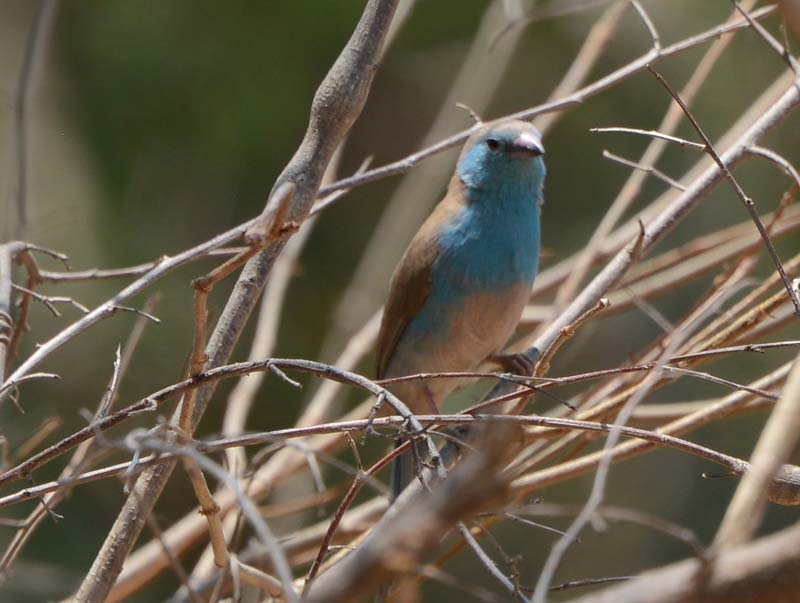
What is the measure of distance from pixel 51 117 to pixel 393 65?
7.25 ft

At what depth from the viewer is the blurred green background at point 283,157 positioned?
6129 mm

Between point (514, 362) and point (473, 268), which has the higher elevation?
point (473, 268)

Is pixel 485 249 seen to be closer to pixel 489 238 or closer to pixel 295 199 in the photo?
pixel 489 238

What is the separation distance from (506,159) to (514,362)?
71cm

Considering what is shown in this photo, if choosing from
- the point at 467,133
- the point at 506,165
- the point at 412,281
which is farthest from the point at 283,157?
the point at 467,133

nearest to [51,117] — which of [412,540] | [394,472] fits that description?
[394,472]

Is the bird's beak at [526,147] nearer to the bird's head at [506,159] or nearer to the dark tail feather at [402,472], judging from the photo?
the bird's head at [506,159]

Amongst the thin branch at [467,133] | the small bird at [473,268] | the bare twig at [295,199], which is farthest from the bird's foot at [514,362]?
the bare twig at [295,199]

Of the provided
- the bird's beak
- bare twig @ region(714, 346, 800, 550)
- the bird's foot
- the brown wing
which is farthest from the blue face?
bare twig @ region(714, 346, 800, 550)

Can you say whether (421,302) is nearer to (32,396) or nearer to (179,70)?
(32,396)

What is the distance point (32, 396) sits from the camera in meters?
5.84

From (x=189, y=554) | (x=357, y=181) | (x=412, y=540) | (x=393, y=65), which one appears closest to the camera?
(x=412, y=540)

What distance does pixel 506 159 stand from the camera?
3.78 m

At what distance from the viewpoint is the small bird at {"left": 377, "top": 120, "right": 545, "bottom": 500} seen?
372 centimetres
